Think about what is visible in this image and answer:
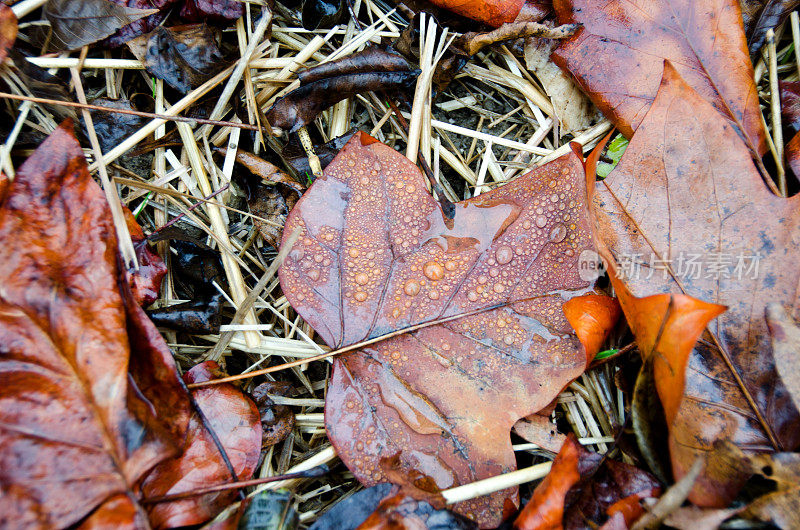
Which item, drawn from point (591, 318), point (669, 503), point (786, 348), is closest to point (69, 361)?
point (591, 318)

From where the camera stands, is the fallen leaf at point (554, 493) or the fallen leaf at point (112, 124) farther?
the fallen leaf at point (112, 124)

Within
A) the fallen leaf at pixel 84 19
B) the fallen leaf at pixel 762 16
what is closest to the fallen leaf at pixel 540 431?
the fallen leaf at pixel 762 16

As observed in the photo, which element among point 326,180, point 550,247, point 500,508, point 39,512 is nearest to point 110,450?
point 39,512

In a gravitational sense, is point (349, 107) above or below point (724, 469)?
above

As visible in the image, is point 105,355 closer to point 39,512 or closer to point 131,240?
point 39,512

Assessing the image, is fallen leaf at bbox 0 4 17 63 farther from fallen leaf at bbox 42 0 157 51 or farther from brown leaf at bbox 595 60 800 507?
brown leaf at bbox 595 60 800 507

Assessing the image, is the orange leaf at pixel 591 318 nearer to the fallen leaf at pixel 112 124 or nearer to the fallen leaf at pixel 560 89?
the fallen leaf at pixel 560 89

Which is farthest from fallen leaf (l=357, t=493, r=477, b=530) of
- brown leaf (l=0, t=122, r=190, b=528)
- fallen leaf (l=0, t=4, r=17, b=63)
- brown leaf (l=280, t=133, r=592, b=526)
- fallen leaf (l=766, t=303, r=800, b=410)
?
fallen leaf (l=0, t=4, r=17, b=63)
